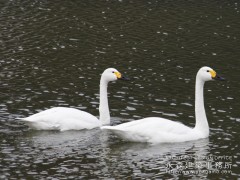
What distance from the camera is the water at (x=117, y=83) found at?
64.6 ft

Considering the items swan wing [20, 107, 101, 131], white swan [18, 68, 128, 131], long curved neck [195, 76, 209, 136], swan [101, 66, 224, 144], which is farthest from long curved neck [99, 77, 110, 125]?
long curved neck [195, 76, 209, 136]

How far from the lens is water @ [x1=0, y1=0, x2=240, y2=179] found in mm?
19688

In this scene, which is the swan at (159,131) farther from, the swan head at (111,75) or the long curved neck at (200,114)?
the swan head at (111,75)

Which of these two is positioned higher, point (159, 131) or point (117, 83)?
point (117, 83)

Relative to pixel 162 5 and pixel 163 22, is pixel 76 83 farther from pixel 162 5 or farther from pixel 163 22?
pixel 162 5

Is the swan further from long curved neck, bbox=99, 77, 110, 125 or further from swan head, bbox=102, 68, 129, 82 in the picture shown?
swan head, bbox=102, 68, 129, 82

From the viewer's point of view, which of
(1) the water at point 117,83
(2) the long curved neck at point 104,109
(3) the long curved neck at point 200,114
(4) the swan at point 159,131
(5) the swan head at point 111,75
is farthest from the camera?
(5) the swan head at point 111,75

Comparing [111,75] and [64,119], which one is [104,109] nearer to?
[111,75]

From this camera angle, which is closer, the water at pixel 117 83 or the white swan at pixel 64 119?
the water at pixel 117 83

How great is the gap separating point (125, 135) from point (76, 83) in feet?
25.6

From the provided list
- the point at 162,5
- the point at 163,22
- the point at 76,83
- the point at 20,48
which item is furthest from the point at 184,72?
the point at 162,5

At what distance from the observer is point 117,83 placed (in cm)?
2917

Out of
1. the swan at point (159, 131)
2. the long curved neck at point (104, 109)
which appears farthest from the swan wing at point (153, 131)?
the long curved neck at point (104, 109)

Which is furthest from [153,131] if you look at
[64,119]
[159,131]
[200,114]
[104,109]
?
[64,119]
